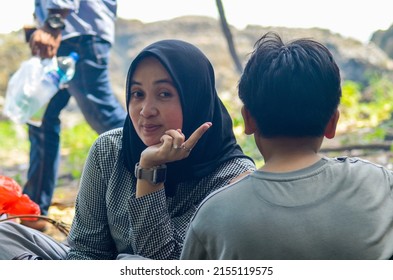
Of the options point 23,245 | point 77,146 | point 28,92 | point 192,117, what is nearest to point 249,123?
point 192,117

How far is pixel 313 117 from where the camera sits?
6.25 ft

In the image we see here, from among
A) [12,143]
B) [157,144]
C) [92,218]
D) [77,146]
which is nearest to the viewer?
[157,144]

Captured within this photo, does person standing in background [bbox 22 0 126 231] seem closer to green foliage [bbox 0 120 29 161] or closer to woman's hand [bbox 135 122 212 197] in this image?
green foliage [bbox 0 120 29 161]

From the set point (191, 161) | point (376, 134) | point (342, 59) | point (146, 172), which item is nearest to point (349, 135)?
point (376, 134)

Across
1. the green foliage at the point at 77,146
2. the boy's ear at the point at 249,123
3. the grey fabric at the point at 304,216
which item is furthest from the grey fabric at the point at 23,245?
the green foliage at the point at 77,146

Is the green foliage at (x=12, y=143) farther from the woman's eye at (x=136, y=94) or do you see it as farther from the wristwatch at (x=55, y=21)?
the woman's eye at (x=136, y=94)

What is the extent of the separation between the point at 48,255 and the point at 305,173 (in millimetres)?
1067

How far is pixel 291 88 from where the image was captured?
1870 millimetres

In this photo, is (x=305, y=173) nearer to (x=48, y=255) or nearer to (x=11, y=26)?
(x=48, y=255)

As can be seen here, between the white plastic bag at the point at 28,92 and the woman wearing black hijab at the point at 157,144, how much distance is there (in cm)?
135

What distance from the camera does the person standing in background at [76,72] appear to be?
368 centimetres

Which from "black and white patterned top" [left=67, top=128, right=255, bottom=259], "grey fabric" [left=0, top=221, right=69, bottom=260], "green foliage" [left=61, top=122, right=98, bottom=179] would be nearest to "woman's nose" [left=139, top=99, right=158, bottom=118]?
"black and white patterned top" [left=67, top=128, right=255, bottom=259]

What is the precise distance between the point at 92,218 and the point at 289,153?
0.83 meters

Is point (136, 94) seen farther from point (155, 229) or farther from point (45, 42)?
point (45, 42)
